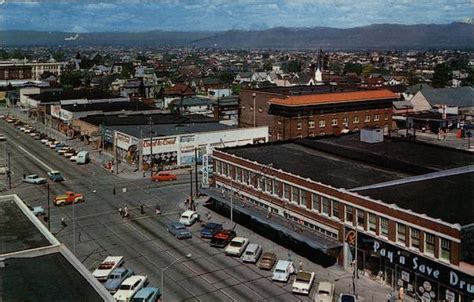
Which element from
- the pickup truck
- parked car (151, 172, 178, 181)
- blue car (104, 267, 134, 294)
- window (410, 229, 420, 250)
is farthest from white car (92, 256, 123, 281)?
parked car (151, 172, 178, 181)

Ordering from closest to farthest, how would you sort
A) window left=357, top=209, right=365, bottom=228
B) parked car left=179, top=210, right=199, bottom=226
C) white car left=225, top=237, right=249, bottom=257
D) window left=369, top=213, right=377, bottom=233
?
window left=369, top=213, right=377, bottom=233, window left=357, top=209, right=365, bottom=228, white car left=225, top=237, right=249, bottom=257, parked car left=179, top=210, right=199, bottom=226

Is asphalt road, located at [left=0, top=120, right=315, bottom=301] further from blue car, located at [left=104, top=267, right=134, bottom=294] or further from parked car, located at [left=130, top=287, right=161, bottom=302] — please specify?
blue car, located at [left=104, top=267, right=134, bottom=294]

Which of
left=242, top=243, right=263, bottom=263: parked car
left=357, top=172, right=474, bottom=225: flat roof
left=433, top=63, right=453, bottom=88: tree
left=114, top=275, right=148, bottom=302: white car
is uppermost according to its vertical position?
left=433, top=63, right=453, bottom=88: tree

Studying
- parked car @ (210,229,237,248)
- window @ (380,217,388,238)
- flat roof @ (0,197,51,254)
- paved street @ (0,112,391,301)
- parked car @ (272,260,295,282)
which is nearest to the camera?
flat roof @ (0,197,51,254)

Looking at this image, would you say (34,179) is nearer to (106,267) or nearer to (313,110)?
(106,267)

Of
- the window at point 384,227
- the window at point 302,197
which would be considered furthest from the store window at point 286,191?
the window at point 384,227

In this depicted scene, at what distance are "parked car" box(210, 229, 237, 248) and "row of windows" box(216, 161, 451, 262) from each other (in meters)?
4.40

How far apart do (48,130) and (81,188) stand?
40.7 m

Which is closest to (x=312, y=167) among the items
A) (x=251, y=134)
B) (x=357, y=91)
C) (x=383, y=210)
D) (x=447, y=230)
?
(x=383, y=210)

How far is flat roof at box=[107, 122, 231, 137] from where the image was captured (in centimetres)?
6378

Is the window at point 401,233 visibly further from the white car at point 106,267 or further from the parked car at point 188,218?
the parked car at point 188,218

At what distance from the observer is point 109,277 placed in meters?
29.8

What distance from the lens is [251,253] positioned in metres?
32.8

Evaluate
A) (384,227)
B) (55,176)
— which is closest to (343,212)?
(384,227)
